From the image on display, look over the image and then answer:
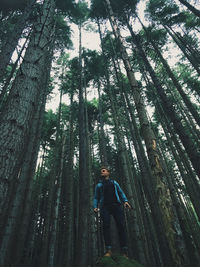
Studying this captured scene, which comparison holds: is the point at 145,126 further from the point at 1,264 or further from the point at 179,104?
the point at 179,104

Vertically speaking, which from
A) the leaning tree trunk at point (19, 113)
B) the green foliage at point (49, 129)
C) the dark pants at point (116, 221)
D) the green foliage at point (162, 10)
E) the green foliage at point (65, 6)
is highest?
the green foliage at point (162, 10)

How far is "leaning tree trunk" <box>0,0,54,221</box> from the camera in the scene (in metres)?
1.77

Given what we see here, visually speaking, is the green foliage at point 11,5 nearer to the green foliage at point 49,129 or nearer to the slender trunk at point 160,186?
the green foliage at point 49,129

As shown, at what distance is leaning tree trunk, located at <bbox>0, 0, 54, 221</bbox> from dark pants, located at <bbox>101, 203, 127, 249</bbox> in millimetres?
1764

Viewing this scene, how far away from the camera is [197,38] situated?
14109mm

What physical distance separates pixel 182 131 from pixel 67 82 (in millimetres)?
11490

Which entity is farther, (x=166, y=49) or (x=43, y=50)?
(x=166, y=49)

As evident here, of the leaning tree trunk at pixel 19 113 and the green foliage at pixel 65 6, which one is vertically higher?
the green foliage at pixel 65 6

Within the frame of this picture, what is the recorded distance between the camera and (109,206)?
3.13 meters

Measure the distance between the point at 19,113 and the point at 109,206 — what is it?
2372mm

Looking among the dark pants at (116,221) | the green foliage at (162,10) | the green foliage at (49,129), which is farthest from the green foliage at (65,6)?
the dark pants at (116,221)

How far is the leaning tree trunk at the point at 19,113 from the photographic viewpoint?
5.80ft

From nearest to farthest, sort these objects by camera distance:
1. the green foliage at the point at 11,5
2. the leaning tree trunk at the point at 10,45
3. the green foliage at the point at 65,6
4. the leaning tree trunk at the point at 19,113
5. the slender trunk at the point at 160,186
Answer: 1. the leaning tree trunk at the point at 19,113
2. the slender trunk at the point at 160,186
3. the leaning tree trunk at the point at 10,45
4. the green foliage at the point at 11,5
5. the green foliage at the point at 65,6

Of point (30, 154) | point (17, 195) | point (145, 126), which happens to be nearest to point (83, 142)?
point (30, 154)
